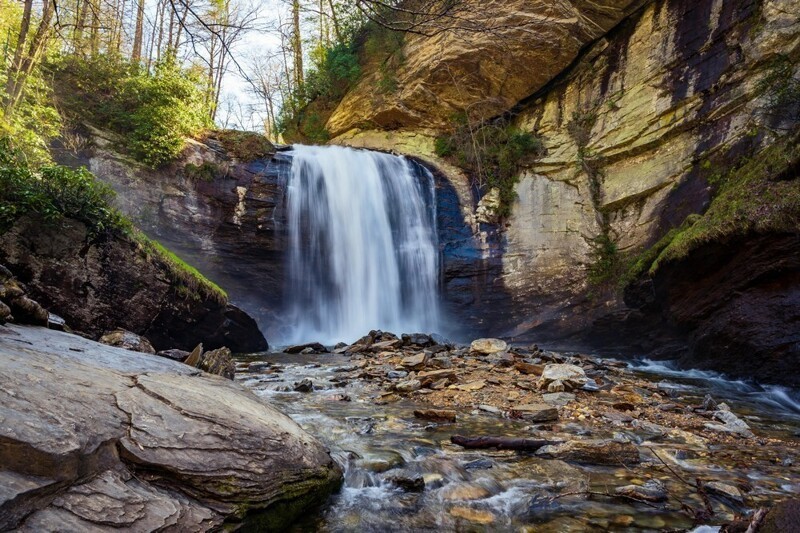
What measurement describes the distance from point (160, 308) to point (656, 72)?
491 inches

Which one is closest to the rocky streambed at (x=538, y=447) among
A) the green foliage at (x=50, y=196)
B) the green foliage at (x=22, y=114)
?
the green foliage at (x=50, y=196)

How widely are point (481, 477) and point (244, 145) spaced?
1218cm

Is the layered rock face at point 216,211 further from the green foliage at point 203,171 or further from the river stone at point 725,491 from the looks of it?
the river stone at point 725,491

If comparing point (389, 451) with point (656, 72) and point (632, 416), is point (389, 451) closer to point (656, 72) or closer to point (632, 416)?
point (632, 416)

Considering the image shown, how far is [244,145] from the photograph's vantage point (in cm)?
1251

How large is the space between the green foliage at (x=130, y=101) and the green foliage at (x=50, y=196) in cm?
564

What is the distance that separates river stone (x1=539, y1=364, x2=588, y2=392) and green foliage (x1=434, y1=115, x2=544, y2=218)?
812 cm

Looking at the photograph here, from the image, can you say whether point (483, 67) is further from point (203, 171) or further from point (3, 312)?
point (3, 312)

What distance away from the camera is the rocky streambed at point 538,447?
2.20m

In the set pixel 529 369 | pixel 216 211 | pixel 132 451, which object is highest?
pixel 216 211

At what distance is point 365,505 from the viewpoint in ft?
7.43

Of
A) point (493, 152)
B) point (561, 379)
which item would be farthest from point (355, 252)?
point (561, 379)

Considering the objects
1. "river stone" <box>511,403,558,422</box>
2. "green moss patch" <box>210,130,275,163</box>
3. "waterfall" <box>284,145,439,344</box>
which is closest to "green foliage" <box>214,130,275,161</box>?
"green moss patch" <box>210,130,275,163</box>

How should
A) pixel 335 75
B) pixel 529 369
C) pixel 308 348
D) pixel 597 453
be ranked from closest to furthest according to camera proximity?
pixel 597 453
pixel 529 369
pixel 308 348
pixel 335 75
